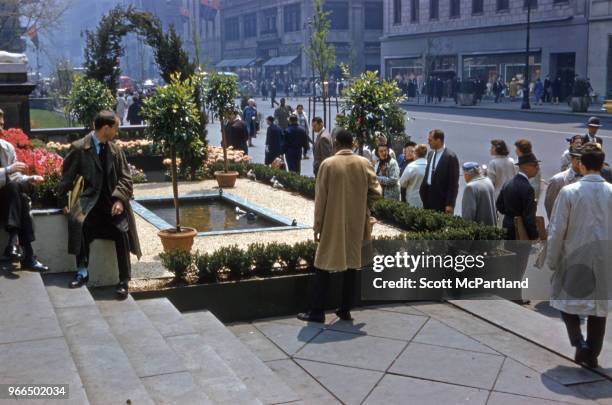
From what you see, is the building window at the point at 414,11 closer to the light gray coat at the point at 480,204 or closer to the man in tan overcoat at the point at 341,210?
the light gray coat at the point at 480,204

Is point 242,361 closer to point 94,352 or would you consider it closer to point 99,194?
point 94,352

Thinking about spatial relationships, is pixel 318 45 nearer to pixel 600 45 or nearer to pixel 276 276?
pixel 276 276

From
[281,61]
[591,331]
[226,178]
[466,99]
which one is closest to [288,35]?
[281,61]

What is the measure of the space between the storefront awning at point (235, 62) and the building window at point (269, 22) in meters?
3.87

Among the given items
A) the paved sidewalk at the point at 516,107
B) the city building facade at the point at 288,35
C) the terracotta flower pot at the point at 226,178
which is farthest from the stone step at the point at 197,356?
the city building facade at the point at 288,35

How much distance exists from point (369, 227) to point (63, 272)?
10.1 feet

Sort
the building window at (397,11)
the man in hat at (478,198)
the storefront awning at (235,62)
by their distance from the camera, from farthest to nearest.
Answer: the storefront awning at (235,62), the building window at (397,11), the man in hat at (478,198)

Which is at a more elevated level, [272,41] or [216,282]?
[272,41]

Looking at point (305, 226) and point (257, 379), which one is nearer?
point (257, 379)

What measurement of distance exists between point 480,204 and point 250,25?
8997 centimetres

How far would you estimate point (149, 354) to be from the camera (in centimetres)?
602

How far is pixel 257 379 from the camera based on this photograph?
20.7 ft

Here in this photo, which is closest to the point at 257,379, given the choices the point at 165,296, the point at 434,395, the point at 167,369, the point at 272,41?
the point at 167,369

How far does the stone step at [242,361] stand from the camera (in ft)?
19.7
